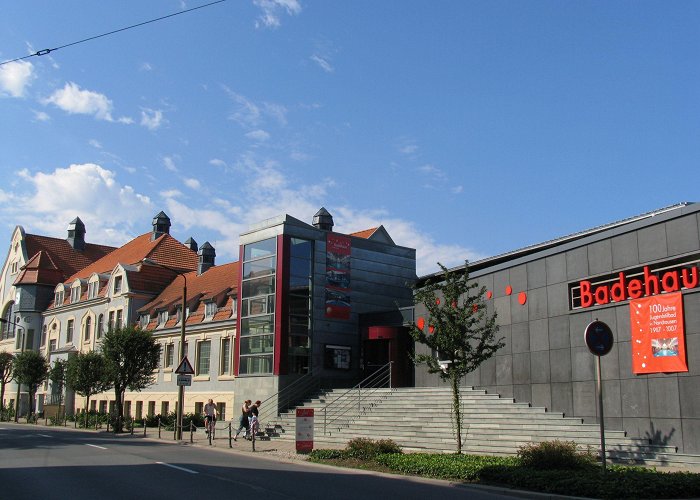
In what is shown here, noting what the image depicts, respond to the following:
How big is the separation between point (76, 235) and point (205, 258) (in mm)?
26747

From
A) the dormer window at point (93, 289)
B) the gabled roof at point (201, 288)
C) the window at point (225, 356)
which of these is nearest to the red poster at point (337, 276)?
the window at point (225, 356)

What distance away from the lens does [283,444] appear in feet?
88.5

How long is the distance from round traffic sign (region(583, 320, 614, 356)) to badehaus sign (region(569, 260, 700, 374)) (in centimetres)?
581

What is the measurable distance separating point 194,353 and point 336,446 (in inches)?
902

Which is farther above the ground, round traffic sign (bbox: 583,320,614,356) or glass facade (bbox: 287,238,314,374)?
glass facade (bbox: 287,238,314,374)

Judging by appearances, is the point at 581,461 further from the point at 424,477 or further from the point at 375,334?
the point at 375,334

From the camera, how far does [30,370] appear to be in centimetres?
5462

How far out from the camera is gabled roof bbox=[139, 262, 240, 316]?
155 ft

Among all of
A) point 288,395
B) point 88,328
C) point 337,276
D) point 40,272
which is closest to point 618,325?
point 288,395

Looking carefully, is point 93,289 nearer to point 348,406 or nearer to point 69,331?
point 69,331

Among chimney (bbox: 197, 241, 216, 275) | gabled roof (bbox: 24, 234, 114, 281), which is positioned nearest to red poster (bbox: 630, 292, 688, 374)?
chimney (bbox: 197, 241, 216, 275)

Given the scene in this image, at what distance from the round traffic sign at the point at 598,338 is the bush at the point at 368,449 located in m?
7.55

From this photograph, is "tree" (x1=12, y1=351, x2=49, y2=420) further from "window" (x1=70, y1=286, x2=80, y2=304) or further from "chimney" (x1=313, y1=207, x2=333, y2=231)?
"chimney" (x1=313, y1=207, x2=333, y2=231)

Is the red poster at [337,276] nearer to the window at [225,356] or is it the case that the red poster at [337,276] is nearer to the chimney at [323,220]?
the window at [225,356]
